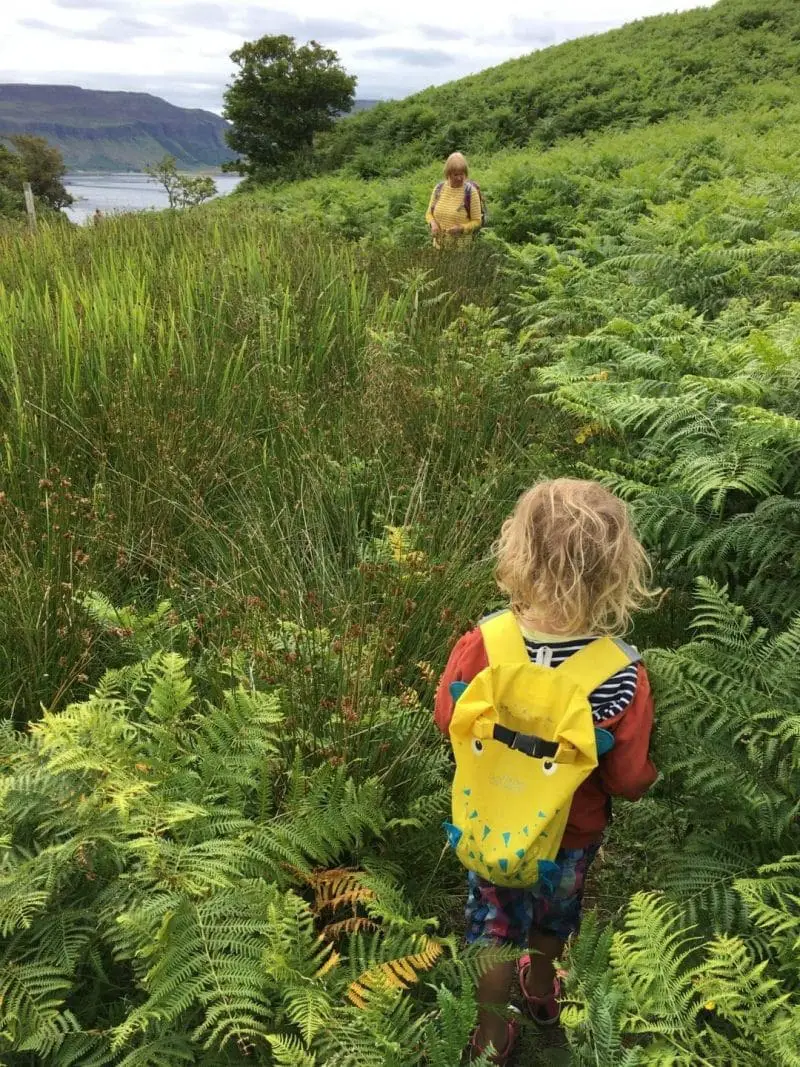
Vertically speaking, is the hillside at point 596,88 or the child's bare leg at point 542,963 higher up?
the hillside at point 596,88

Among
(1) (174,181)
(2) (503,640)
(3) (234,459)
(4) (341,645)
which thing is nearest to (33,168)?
(1) (174,181)

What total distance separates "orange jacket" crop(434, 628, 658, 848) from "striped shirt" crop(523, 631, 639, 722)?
0.03 metres

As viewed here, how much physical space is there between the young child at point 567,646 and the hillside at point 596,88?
56.5ft

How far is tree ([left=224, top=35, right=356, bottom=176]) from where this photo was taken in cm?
3438

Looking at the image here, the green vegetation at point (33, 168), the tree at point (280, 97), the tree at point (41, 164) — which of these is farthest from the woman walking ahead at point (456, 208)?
the tree at point (41, 164)

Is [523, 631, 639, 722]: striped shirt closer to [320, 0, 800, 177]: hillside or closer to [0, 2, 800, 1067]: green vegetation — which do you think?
[0, 2, 800, 1067]: green vegetation

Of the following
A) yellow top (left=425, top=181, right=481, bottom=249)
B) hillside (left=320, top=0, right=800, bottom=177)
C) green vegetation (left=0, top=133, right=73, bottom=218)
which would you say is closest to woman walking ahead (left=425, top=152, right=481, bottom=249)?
yellow top (left=425, top=181, right=481, bottom=249)

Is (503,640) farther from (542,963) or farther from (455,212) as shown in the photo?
(455,212)

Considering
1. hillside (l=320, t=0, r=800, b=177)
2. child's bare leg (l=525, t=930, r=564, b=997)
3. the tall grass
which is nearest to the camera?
→ child's bare leg (l=525, t=930, r=564, b=997)

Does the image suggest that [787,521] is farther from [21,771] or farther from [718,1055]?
[21,771]

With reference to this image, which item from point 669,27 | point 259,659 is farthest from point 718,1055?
point 669,27

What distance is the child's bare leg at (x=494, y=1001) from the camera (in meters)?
1.79

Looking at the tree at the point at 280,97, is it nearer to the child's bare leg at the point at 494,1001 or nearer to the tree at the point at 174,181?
the tree at the point at 174,181

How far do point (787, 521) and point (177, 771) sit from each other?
7.11ft
